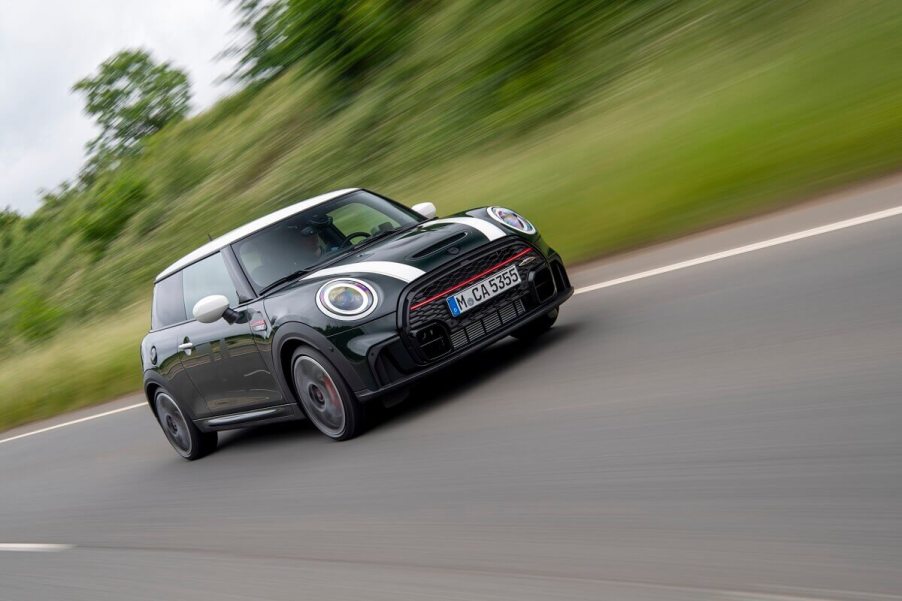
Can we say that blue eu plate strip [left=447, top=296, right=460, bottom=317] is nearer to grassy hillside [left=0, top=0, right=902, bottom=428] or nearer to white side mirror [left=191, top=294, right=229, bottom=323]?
white side mirror [left=191, top=294, right=229, bottom=323]

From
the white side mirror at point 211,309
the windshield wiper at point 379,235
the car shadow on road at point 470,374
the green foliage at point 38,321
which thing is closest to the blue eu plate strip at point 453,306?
the car shadow on road at point 470,374

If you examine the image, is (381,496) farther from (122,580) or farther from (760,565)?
(760,565)

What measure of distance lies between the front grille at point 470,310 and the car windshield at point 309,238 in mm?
1019

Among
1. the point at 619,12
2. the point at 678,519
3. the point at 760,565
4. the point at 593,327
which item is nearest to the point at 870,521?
the point at 760,565

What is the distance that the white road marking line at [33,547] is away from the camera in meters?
6.90

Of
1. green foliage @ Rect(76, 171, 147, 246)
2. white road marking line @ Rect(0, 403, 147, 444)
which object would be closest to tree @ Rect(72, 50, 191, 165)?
green foliage @ Rect(76, 171, 147, 246)

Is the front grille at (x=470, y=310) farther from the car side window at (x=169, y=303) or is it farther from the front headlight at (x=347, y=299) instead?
the car side window at (x=169, y=303)

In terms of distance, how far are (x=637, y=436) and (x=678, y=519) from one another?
970mm

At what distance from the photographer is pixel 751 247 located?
683 centimetres

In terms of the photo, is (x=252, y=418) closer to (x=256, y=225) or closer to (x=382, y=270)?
(x=256, y=225)

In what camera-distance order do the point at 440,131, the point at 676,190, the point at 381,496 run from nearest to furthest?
the point at 381,496 → the point at 676,190 → the point at 440,131

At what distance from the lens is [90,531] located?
7000 millimetres

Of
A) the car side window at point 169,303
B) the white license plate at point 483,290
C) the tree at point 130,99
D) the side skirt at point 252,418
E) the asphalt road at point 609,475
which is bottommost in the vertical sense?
the asphalt road at point 609,475

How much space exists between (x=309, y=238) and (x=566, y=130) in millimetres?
5814
